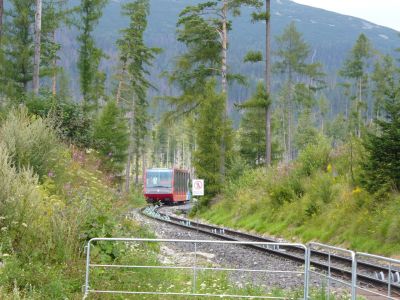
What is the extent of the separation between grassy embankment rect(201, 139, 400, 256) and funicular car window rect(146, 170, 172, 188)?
17680mm

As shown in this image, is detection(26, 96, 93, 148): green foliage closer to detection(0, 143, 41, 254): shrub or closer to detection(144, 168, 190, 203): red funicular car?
detection(0, 143, 41, 254): shrub

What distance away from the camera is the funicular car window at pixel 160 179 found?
44.1 m

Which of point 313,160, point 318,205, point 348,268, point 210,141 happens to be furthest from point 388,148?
point 210,141

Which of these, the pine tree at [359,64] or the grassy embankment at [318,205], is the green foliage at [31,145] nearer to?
the grassy embankment at [318,205]

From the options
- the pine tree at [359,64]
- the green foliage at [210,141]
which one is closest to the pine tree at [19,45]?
the green foliage at [210,141]

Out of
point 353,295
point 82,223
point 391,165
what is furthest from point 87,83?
point 353,295

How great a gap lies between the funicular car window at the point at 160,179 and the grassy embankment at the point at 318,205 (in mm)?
17680

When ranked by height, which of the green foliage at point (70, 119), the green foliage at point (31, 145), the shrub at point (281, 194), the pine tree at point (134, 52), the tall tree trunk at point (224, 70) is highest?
the pine tree at point (134, 52)

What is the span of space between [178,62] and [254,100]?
271 inches

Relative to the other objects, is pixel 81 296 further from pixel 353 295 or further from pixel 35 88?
pixel 35 88

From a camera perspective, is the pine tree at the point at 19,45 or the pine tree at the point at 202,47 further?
the pine tree at the point at 19,45

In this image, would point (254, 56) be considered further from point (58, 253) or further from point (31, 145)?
point (58, 253)

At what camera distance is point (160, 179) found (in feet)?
145

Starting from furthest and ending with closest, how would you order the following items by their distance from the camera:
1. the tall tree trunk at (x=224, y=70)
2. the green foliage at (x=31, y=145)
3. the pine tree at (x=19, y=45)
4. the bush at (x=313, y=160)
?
the pine tree at (x=19, y=45) < the tall tree trunk at (x=224, y=70) < the bush at (x=313, y=160) < the green foliage at (x=31, y=145)
